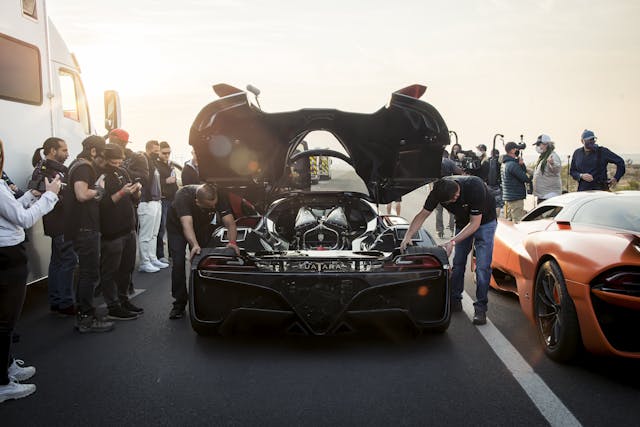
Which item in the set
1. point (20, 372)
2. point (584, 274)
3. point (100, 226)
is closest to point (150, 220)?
point (100, 226)

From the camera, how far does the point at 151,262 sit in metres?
8.48

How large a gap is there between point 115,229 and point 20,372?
6.08 feet

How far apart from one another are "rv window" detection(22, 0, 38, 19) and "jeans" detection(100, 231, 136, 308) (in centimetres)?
288

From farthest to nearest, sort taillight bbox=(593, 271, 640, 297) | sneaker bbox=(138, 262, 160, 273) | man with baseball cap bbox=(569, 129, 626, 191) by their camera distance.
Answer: man with baseball cap bbox=(569, 129, 626, 191), sneaker bbox=(138, 262, 160, 273), taillight bbox=(593, 271, 640, 297)

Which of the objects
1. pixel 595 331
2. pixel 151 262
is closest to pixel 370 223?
pixel 595 331

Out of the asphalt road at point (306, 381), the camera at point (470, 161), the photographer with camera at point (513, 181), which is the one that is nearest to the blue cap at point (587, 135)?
the photographer with camera at point (513, 181)

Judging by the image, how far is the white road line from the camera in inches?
126

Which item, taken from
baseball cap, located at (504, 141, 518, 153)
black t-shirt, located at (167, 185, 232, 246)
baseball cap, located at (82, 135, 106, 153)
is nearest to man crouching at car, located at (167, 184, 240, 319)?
black t-shirt, located at (167, 185, 232, 246)

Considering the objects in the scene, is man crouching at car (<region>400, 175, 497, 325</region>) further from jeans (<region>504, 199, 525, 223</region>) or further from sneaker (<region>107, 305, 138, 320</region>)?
jeans (<region>504, 199, 525, 223</region>)

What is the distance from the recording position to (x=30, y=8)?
6.43 m

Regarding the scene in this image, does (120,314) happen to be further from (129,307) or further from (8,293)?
(8,293)

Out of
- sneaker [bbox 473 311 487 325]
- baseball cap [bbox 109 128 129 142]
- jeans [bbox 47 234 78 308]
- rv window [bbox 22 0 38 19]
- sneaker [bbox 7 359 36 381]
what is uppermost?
rv window [bbox 22 0 38 19]

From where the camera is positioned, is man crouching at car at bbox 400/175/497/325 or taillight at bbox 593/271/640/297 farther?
man crouching at car at bbox 400/175/497/325

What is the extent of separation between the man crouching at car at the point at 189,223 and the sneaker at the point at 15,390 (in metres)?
1.76
